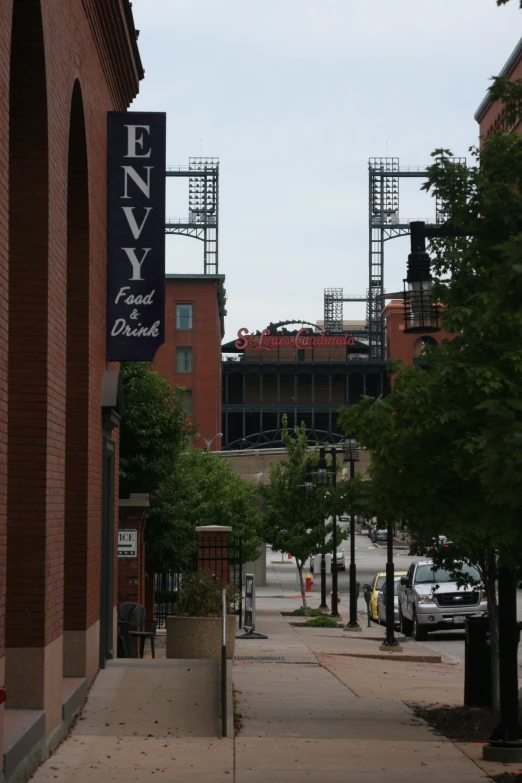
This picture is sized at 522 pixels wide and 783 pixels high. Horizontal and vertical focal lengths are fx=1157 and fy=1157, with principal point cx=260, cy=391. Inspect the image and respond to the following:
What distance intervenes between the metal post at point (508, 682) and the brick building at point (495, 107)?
28556 millimetres

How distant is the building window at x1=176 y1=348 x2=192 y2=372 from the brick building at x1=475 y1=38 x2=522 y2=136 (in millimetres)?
40016

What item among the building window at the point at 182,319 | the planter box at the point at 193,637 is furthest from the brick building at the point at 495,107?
the building window at the point at 182,319

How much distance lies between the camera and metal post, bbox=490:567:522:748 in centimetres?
1082

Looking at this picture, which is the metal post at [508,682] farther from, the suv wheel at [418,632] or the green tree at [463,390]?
the suv wheel at [418,632]

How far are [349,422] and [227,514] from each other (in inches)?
1021

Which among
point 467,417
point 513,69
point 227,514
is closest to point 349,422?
Result: point 467,417

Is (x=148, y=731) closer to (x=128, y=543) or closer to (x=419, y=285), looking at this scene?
(x=419, y=285)

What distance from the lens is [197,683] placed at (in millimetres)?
13945

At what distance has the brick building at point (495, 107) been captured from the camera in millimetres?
43469

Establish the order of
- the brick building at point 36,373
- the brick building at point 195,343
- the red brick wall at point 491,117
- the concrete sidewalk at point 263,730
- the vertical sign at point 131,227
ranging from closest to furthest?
the brick building at point 36,373
the concrete sidewalk at point 263,730
the vertical sign at point 131,227
the red brick wall at point 491,117
the brick building at point 195,343

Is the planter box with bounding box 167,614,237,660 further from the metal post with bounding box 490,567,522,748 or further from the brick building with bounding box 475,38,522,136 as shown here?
the brick building with bounding box 475,38,522,136

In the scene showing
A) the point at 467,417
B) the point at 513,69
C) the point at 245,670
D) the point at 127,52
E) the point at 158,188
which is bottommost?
the point at 245,670

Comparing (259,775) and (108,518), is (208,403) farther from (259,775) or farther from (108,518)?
(259,775)

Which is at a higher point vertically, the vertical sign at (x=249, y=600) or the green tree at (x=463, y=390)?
the green tree at (x=463, y=390)
